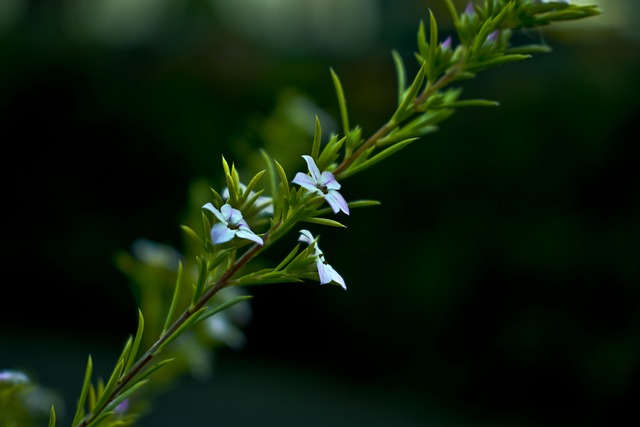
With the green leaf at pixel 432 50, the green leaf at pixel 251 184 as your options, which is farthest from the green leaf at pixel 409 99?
the green leaf at pixel 251 184

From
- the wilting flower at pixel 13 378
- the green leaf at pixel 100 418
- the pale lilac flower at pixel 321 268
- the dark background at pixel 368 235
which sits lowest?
the dark background at pixel 368 235

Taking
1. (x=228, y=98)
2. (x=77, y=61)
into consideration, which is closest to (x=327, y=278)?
(x=228, y=98)

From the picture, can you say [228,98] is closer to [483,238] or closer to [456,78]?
[483,238]

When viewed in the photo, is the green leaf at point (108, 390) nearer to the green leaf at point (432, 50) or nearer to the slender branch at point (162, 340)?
the slender branch at point (162, 340)

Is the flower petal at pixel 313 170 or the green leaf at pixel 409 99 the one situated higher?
the green leaf at pixel 409 99

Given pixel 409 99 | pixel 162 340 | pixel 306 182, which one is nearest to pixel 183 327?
pixel 162 340

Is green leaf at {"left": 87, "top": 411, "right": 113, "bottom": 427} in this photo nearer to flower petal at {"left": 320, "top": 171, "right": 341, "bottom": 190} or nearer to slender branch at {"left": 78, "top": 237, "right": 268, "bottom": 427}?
slender branch at {"left": 78, "top": 237, "right": 268, "bottom": 427}
